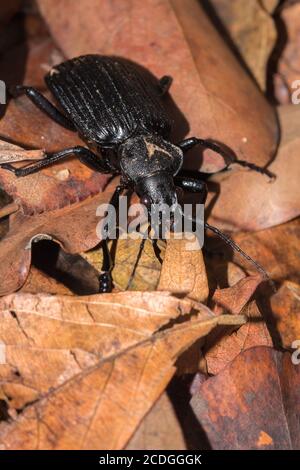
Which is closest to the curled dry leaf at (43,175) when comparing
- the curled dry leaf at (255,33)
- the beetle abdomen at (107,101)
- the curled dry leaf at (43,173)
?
the curled dry leaf at (43,173)

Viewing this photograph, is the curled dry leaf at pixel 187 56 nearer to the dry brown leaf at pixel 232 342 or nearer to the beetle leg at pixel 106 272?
the beetle leg at pixel 106 272

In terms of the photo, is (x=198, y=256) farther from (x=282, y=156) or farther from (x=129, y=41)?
(x=129, y=41)

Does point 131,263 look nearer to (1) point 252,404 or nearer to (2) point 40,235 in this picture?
(2) point 40,235

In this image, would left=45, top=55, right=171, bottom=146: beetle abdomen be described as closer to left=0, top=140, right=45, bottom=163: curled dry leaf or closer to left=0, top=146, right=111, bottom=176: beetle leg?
left=0, top=146, right=111, bottom=176: beetle leg

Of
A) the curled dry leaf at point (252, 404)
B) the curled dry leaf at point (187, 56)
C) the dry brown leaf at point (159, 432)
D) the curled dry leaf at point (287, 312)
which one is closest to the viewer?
the dry brown leaf at point (159, 432)

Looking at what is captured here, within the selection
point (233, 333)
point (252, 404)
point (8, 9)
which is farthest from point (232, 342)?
point (8, 9)

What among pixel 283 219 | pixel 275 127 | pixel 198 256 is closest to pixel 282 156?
pixel 275 127

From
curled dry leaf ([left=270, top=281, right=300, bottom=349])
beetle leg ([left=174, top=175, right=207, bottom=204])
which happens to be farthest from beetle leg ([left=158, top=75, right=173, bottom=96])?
curled dry leaf ([left=270, top=281, right=300, bottom=349])
